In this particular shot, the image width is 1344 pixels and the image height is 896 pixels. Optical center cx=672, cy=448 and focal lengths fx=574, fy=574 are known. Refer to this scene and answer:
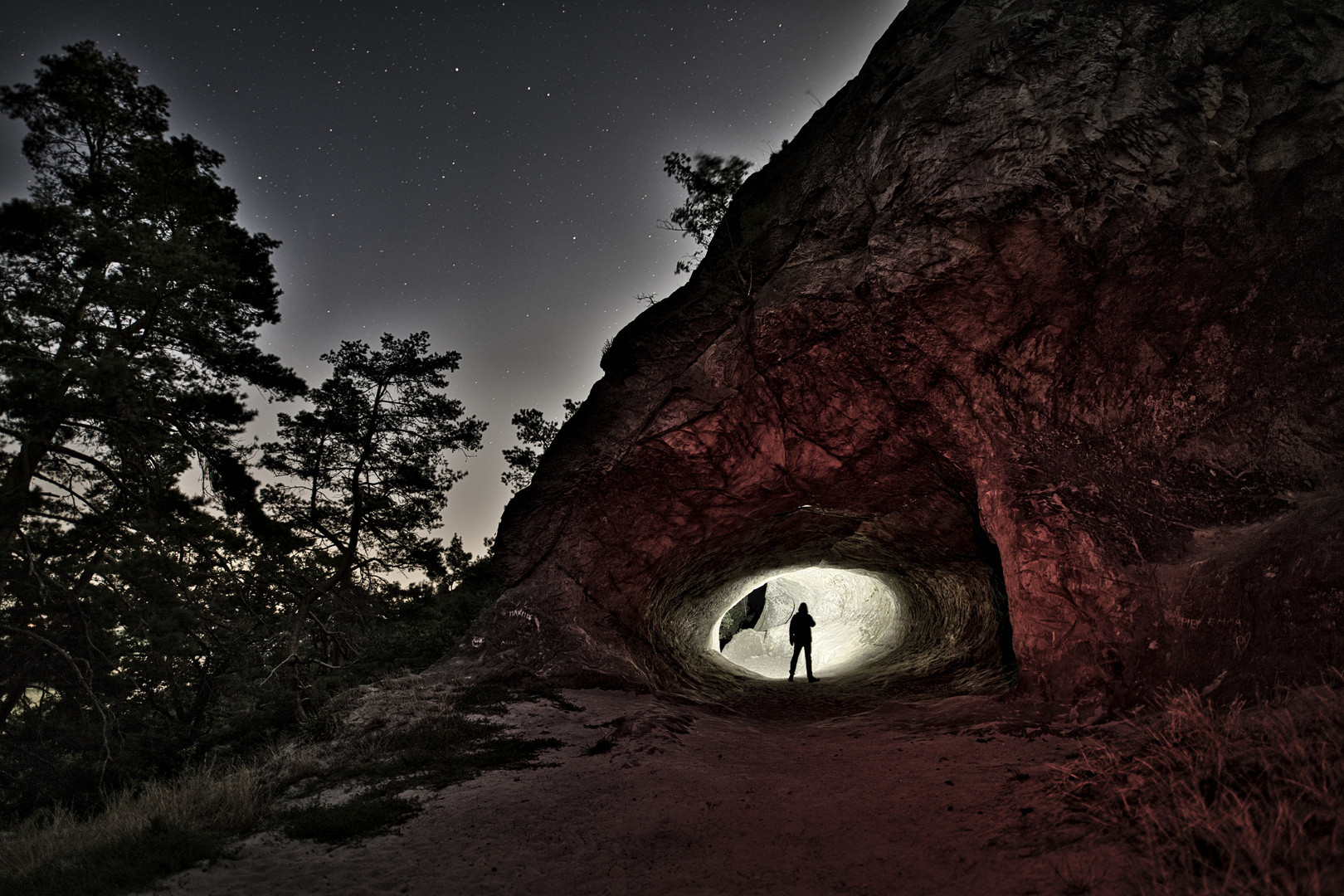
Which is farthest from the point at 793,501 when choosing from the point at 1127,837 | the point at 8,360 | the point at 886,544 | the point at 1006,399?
the point at 8,360

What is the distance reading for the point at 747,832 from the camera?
4.86 meters

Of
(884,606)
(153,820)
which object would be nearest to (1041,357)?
(153,820)

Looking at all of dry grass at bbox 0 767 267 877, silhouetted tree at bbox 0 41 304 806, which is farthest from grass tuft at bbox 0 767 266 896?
silhouetted tree at bbox 0 41 304 806

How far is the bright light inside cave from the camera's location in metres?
22.8

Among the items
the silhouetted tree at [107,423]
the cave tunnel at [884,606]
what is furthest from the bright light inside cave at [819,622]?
the silhouetted tree at [107,423]

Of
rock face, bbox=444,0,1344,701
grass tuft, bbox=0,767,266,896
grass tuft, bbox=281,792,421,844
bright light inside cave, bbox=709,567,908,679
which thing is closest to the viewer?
grass tuft, bbox=0,767,266,896

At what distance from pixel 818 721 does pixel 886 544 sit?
751 cm

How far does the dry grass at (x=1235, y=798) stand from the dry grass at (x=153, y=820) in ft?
23.1

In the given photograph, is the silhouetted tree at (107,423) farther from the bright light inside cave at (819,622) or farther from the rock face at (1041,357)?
the bright light inside cave at (819,622)

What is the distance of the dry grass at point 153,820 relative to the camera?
507cm

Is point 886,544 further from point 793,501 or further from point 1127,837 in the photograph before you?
point 1127,837

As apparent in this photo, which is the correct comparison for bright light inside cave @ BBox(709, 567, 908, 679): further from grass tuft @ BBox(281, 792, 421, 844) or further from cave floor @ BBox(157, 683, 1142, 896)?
grass tuft @ BBox(281, 792, 421, 844)

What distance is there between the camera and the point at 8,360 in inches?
327

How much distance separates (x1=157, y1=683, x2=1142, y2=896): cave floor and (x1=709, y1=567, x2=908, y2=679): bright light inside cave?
563 inches
